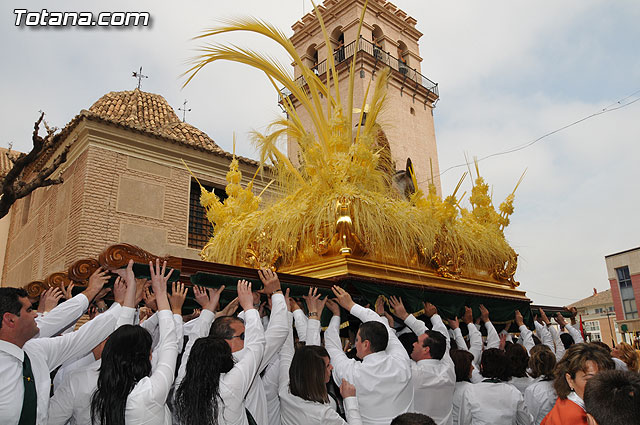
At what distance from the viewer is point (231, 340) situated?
3.05m

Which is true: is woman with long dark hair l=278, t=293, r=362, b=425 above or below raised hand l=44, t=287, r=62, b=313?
below

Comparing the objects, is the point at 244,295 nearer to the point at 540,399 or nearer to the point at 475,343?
the point at 540,399

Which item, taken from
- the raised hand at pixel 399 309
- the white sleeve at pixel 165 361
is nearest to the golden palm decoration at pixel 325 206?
the raised hand at pixel 399 309

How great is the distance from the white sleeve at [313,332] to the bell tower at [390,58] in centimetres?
1754

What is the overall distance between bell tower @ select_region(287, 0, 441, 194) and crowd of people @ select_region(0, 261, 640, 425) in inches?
681

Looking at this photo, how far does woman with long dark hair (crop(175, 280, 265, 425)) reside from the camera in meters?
2.41

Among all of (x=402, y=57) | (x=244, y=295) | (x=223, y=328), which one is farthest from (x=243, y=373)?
(x=402, y=57)

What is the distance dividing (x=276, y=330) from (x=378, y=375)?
29.2 inches

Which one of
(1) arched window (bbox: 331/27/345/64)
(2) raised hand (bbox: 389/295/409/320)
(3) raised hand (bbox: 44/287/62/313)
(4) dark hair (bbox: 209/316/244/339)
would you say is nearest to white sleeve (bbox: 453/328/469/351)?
(2) raised hand (bbox: 389/295/409/320)

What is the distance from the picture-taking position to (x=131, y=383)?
2354 mm

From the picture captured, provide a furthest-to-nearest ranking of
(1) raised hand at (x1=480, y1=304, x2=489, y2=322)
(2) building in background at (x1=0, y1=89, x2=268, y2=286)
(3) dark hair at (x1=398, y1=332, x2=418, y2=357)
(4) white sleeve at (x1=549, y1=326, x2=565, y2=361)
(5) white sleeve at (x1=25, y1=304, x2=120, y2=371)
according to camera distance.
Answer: (2) building in background at (x1=0, y1=89, x2=268, y2=286), (4) white sleeve at (x1=549, y1=326, x2=565, y2=361), (1) raised hand at (x1=480, y1=304, x2=489, y2=322), (3) dark hair at (x1=398, y1=332, x2=418, y2=357), (5) white sleeve at (x1=25, y1=304, x2=120, y2=371)

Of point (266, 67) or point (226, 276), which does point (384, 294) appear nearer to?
point (226, 276)

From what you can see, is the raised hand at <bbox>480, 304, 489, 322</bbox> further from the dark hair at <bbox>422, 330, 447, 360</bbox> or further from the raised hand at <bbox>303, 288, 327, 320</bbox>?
the raised hand at <bbox>303, 288, 327, 320</bbox>

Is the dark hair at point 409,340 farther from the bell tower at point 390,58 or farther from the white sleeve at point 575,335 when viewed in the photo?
the bell tower at point 390,58
